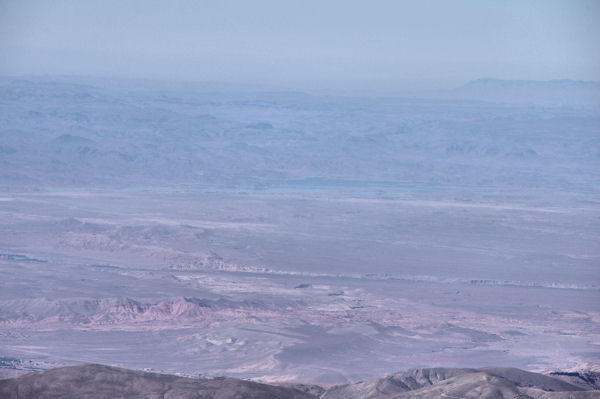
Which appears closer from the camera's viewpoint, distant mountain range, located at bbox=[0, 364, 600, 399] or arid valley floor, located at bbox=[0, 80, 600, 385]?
distant mountain range, located at bbox=[0, 364, 600, 399]

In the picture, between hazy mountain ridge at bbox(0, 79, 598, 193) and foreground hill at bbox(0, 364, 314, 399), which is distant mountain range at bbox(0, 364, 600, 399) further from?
hazy mountain ridge at bbox(0, 79, 598, 193)

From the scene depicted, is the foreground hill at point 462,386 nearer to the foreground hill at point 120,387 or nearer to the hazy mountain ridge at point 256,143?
the foreground hill at point 120,387

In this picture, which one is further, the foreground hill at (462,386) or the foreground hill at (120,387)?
the foreground hill at (462,386)

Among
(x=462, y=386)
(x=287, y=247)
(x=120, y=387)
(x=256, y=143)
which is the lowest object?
(x=287, y=247)

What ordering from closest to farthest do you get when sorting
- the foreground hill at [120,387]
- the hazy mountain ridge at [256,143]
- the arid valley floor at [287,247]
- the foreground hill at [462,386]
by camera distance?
the foreground hill at [120,387] → the foreground hill at [462,386] → the arid valley floor at [287,247] → the hazy mountain ridge at [256,143]

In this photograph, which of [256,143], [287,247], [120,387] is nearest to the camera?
[120,387]

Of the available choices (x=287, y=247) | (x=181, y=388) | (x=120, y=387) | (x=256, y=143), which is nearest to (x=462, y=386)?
(x=181, y=388)

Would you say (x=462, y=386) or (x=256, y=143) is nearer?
(x=462, y=386)

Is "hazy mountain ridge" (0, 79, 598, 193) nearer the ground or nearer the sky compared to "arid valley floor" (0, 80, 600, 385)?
nearer the sky

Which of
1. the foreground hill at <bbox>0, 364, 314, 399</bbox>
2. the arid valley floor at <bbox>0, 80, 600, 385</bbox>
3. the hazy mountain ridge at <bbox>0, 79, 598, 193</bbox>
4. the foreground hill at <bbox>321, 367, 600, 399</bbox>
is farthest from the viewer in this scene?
the hazy mountain ridge at <bbox>0, 79, 598, 193</bbox>

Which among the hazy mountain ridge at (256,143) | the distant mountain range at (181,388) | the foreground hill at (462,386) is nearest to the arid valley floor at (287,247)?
the hazy mountain ridge at (256,143)

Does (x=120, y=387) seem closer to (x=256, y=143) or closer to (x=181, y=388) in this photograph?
(x=181, y=388)

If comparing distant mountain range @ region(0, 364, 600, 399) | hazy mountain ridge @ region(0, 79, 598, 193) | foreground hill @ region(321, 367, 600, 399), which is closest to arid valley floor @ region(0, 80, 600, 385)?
hazy mountain ridge @ region(0, 79, 598, 193)
